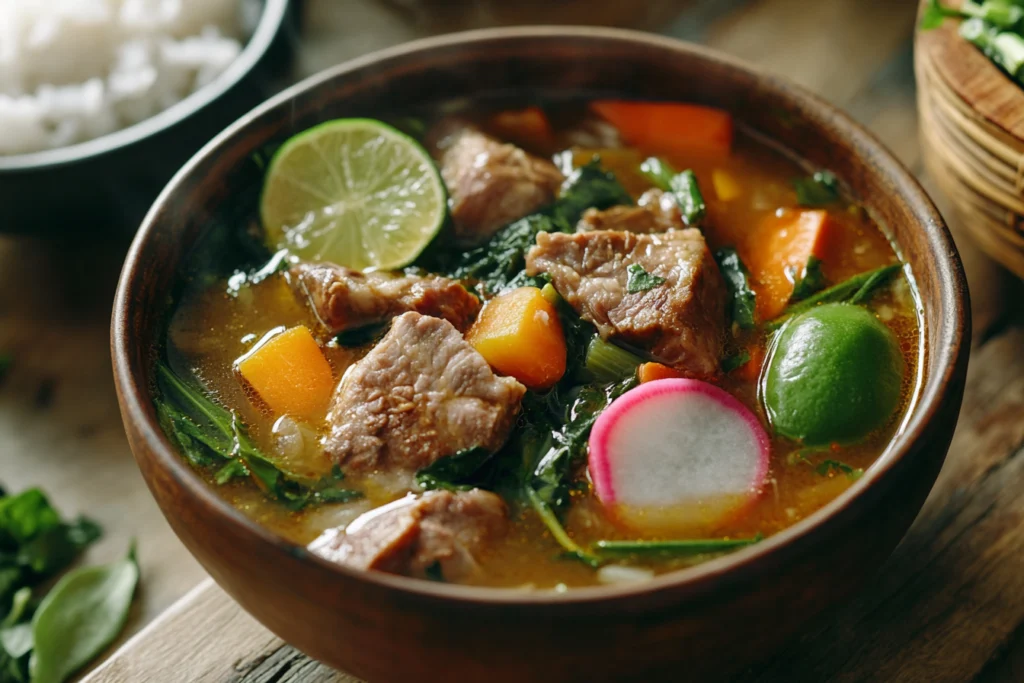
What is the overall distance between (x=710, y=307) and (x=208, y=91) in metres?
1.85

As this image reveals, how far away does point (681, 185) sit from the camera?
251cm

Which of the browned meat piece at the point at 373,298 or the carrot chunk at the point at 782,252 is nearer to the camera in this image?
the browned meat piece at the point at 373,298

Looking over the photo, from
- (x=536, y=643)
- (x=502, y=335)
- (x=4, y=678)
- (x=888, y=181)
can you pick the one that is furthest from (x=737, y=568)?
(x=4, y=678)

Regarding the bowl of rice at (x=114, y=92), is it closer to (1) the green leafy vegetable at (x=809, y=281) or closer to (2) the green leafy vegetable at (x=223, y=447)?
(2) the green leafy vegetable at (x=223, y=447)

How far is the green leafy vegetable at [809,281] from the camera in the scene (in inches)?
89.8

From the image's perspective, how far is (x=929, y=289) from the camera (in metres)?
2.07

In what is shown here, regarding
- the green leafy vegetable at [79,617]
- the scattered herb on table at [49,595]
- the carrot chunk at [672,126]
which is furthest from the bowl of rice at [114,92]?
the carrot chunk at [672,126]

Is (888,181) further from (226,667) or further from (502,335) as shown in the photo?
(226,667)

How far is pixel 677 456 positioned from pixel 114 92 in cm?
256

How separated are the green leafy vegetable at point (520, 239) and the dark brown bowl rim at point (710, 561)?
418mm

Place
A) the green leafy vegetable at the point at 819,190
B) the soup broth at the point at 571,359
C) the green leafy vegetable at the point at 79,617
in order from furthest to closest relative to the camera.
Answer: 1. the green leafy vegetable at the point at 819,190
2. the green leafy vegetable at the point at 79,617
3. the soup broth at the point at 571,359

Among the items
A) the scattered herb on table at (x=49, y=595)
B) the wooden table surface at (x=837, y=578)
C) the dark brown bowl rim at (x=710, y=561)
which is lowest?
the scattered herb on table at (x=49, y=595)

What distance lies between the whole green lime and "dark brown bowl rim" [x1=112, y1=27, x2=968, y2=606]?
0.24 feet

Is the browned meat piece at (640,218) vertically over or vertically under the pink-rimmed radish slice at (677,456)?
over
